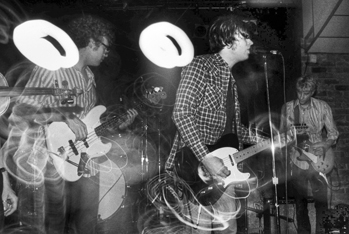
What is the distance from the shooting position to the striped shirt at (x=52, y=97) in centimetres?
337

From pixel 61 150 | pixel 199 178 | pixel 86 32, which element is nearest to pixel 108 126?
pixel 61 150

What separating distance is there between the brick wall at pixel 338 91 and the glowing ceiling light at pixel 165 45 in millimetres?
1755

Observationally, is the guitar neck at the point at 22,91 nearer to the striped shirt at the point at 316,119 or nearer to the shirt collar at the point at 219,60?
the shirt collar at the point at 219,60

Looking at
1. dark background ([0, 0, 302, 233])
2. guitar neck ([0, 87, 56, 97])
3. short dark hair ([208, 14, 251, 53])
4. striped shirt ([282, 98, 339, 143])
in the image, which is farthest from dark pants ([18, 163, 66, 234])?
striped shirt ([282, 98, 339, 143])

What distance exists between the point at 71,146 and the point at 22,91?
2.58ft

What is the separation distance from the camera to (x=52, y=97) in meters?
3.41

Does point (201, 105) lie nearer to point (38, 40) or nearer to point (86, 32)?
point (86, 32)

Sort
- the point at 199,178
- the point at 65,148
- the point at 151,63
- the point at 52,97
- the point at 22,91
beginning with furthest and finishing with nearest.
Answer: the point at 151,63 < the point at 65,148 < the point at 52,97 < the point at 22,91 < the point at 199,178

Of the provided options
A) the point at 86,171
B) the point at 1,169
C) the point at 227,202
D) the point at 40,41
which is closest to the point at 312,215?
the point at 227,202

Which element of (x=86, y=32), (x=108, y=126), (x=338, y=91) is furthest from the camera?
(x=338, y=91)

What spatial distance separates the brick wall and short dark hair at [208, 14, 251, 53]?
9.49ft

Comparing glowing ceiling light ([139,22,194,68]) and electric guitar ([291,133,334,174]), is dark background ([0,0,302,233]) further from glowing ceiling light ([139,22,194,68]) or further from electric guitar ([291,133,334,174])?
electric guitar ([291,133,334,174])

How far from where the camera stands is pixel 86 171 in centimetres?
360

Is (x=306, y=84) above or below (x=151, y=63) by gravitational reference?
below
